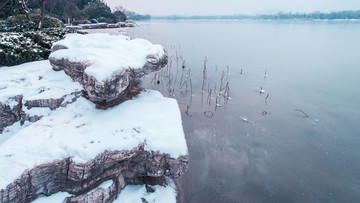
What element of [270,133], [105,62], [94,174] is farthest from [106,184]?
[270,133]

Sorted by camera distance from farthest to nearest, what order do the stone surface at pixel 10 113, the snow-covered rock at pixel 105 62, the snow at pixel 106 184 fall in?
the stone surface at pixel 10 113
the snow-covered rock at pixel 105 62
the snow at pixel 106 184

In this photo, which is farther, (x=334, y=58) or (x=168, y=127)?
(x=334, y=58)

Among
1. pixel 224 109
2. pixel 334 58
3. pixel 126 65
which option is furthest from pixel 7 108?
pixel 334 58

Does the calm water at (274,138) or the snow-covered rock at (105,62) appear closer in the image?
the snow-covered rock at (105,62)

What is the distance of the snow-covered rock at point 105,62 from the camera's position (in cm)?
387

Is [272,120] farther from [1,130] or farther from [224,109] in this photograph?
[1,130]

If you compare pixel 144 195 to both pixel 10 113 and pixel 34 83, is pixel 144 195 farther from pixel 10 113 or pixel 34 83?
pixel 34 83

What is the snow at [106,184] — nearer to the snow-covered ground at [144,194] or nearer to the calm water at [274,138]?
the snow-covered ground at [144,194]

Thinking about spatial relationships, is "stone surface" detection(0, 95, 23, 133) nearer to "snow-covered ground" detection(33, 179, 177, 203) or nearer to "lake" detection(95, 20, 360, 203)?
"snow-covered ground" detection(33, 179, 177, 203)

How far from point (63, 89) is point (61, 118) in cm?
107

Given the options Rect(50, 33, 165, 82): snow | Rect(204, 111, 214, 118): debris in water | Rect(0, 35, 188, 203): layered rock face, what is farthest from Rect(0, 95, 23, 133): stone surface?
Rect(204, 111, 214, 118): debris in water

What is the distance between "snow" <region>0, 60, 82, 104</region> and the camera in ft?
13.9

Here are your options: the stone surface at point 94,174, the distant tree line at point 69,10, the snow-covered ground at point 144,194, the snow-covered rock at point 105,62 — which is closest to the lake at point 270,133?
the snow-covered ground at point 144,194

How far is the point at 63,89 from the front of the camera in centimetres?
458
